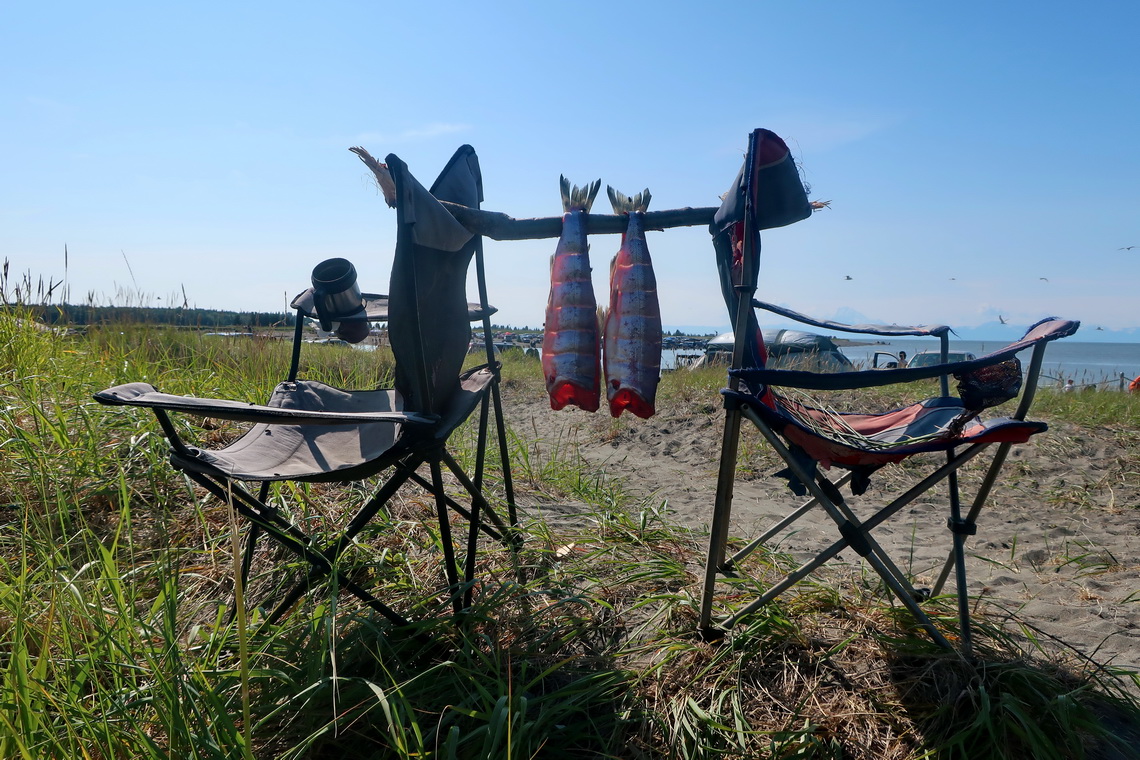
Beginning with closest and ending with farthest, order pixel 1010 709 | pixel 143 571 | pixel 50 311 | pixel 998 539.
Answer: pixel 1010 709, pixel 143 571, pixel 998 539, pixel 50 311

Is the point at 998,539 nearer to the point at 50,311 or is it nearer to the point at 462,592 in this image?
the point at 462,592

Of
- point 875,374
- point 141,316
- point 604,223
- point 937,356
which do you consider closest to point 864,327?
point 875,374

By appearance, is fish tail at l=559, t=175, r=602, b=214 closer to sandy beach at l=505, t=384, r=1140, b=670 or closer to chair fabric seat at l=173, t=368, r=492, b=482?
chair fabric seat at l=173, t=368, r=492, b=482

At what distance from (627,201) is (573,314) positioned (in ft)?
1.34

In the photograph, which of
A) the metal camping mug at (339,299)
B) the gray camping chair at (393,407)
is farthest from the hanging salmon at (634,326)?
the metal camping mug at (339,299)

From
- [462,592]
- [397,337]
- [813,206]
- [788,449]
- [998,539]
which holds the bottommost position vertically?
[998,539]

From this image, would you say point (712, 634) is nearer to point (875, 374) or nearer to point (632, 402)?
point (632, 402)

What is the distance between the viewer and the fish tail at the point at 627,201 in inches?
79.2

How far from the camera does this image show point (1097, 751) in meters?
1.50

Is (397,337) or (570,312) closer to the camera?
(397,337)

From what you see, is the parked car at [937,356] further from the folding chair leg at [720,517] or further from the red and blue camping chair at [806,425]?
the folding chair leg at [720,517]

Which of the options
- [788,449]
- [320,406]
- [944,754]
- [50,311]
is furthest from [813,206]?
[50,311]

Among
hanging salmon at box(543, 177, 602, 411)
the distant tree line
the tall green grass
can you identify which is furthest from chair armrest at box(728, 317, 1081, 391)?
the distant tree line

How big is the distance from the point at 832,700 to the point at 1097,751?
0.58m
